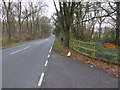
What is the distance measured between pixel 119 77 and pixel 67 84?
8.34ft

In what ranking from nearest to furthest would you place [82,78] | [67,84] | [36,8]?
[67,84] < [82,78] < [36,8]

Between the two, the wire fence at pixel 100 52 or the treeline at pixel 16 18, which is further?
the treeline at pixel 16 18

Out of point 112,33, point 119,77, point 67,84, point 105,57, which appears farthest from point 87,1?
point 67,84

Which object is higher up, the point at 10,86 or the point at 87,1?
the point at 87,1

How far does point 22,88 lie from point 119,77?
164 inches

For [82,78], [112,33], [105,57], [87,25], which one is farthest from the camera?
[87,25]

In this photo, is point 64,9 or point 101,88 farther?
point 64,9

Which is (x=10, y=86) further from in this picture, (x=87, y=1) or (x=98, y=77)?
(x=87, y=1)

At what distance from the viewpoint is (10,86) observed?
4.27 m

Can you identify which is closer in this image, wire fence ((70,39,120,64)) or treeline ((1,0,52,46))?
wire fence ((70,39,120,64))

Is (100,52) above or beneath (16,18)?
beneath

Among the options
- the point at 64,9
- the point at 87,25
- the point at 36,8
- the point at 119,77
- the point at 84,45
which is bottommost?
the point at 119,77

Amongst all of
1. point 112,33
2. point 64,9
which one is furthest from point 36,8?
point 112,33

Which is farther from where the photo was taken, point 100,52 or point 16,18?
point 16,18
